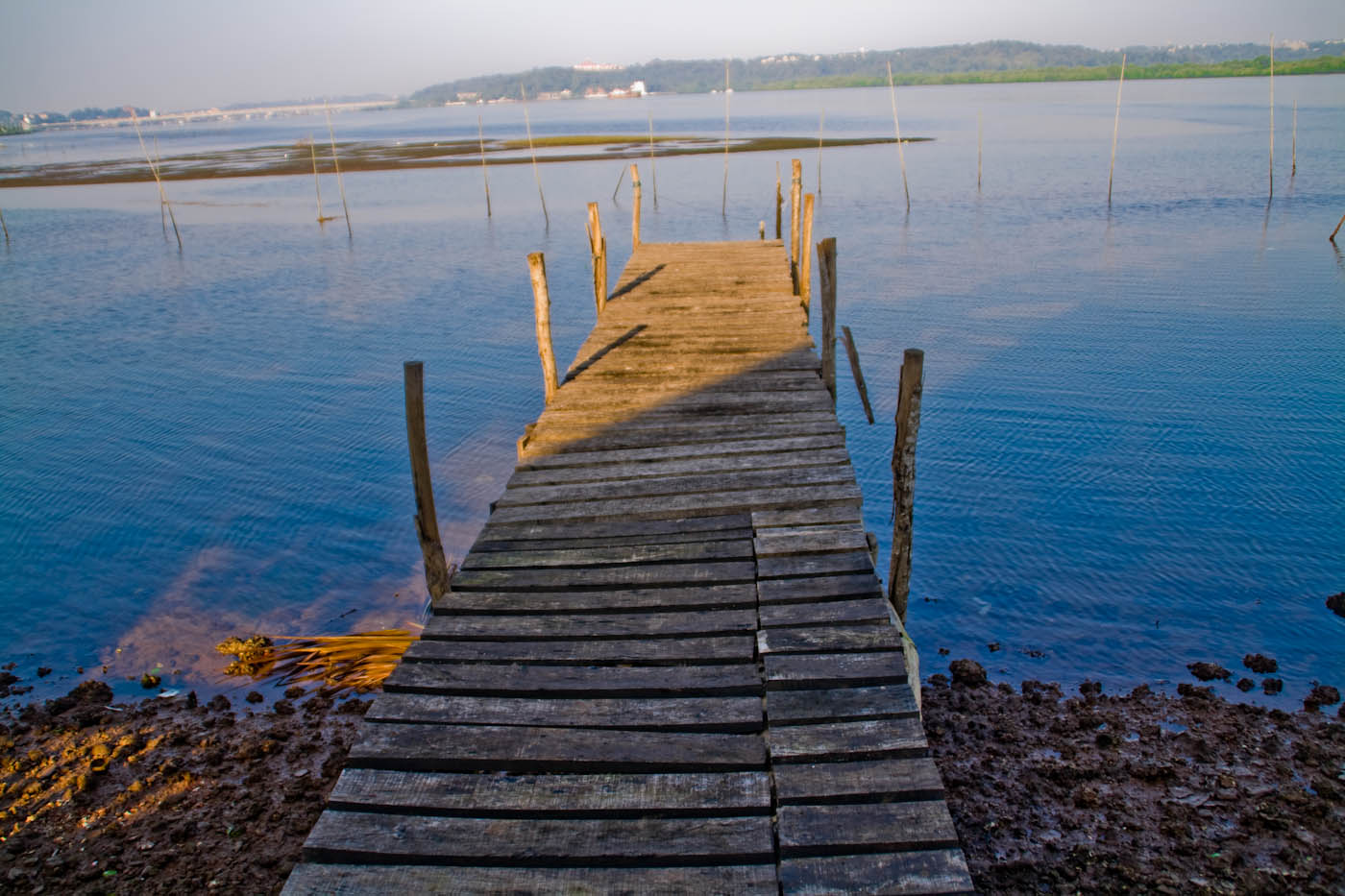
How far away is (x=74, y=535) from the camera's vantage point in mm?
9898

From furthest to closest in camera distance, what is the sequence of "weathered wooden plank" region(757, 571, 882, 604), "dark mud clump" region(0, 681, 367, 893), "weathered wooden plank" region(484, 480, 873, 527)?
"weathered wooden plank" region(484, 480, 873, 527) < "weathered wooden plank" region(757, 571, 882, 604) < "dark mud clump" region(0, 681, 367, 893)

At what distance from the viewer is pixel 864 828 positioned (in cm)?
338

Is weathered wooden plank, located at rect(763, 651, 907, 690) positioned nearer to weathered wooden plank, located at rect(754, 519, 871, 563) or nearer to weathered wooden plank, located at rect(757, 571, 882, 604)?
weathered wooden plank, located at rect(757, 571, 882, 604)

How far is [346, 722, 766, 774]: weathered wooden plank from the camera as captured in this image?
12.3 feet

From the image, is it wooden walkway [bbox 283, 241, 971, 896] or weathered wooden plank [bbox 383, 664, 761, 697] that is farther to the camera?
weathered wooden plank [bbox 383, 664, 761, 697]

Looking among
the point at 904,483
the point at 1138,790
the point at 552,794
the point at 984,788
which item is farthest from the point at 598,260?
the point at 552,794

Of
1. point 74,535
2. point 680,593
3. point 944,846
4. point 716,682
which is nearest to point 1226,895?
point 944,846

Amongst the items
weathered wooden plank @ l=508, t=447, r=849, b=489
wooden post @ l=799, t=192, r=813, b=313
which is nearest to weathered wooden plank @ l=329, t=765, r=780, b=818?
weathered wooden plank @ l=508, t=447, r=849, b=489

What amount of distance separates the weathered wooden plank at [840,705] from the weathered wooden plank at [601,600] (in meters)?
0.89

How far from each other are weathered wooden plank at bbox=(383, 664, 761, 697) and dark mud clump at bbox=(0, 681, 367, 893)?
59.9 inches

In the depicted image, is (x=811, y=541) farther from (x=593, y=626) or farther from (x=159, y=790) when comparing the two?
(x=159, y=790)

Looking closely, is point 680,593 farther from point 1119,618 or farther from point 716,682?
point 1119,618

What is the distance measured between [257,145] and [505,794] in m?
86.7

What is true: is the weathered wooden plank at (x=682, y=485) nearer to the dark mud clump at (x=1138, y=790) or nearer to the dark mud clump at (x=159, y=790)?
the dark mud clump at (x=1138, y=790)
